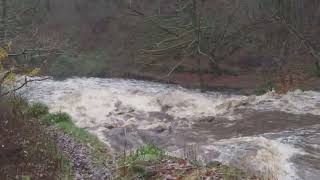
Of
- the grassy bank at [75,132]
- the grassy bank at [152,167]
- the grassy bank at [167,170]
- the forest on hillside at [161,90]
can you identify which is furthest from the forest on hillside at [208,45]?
the grassy bank at [167,170]

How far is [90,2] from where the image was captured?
38.0 m

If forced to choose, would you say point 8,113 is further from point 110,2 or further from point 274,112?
point 110,2

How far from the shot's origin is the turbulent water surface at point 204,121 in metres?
12.0

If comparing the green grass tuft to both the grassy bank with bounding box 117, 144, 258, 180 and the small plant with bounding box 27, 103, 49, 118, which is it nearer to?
the small plant with bounding box 27, 103, 49, 118

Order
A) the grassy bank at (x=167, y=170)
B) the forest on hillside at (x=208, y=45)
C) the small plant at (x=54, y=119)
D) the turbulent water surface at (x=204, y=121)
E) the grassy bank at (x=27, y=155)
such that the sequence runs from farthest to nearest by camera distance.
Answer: the forest on hillside at (x=208, y=45), the small plant at (x=54, y=119), the turbulent water surface at (x=204, y=121), the grassy bank at (x=27, y=155), the grassy bank at (x=167, y=170)

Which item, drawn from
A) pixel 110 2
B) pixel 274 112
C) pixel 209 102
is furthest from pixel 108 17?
pixel 274 112

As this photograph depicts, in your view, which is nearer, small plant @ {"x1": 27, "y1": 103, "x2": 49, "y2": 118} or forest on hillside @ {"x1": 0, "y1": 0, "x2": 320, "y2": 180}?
forest on hillside @ {"x1": 0, "y1": 0, "x2": 320, "y2": 180}

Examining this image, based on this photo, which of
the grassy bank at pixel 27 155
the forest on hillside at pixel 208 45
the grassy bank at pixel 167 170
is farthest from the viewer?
the forest on hillside at pixel 208 45

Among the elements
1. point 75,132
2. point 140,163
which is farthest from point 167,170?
point 75,132

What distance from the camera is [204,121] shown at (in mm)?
17438

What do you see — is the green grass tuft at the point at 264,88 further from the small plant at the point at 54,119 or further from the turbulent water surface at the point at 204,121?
the small plant at the point at 54,119

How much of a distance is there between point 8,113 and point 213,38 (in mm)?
18678

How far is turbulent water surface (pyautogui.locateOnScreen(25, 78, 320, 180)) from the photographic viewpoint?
12.0 m

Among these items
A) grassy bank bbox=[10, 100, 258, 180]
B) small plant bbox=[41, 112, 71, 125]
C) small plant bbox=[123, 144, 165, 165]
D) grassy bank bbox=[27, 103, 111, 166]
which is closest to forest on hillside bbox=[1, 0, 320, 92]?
grassy bank bbox=[27, 103, 111, 166]
